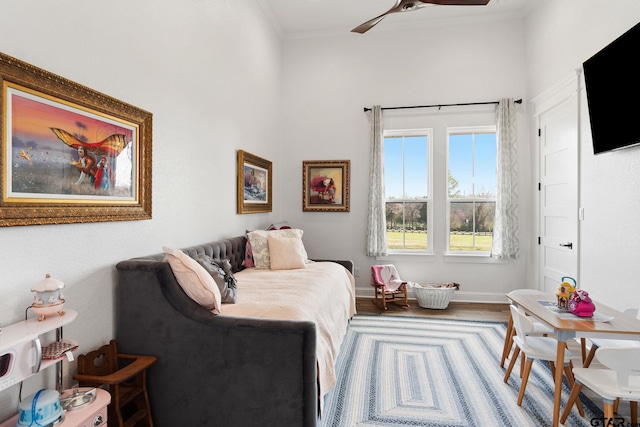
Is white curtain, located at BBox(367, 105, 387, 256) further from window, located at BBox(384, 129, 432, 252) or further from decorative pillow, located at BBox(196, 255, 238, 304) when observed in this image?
decorative pillow, located at BBox(196, 255, 238, 304)

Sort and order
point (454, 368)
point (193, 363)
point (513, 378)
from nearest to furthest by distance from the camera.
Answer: point (193, 363) < point (513, 378) < point (454, 368)

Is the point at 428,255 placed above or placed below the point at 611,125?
below

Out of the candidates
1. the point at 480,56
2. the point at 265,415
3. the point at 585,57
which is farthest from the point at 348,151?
the point at 265,415

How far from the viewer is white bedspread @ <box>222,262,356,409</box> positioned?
2.06m

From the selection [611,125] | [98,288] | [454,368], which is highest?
[611,125]

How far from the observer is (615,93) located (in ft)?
8.70

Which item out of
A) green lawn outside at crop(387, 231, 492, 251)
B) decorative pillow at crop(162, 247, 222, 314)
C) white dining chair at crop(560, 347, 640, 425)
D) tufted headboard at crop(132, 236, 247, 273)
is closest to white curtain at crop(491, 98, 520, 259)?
green lawn outside at crop(387, 231, 492, 251)

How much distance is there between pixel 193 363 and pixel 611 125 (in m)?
3.57

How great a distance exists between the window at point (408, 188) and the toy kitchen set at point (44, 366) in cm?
419

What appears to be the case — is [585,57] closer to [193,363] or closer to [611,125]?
[611,125]

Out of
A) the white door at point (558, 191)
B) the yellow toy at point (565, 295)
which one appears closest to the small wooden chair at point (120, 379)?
the yellow toy at point (565, 295)

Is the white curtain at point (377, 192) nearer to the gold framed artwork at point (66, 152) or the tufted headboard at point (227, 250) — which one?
the tufted headboard at point (227, 250)

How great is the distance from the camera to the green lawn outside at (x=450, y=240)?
484 cm

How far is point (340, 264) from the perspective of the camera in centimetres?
407
